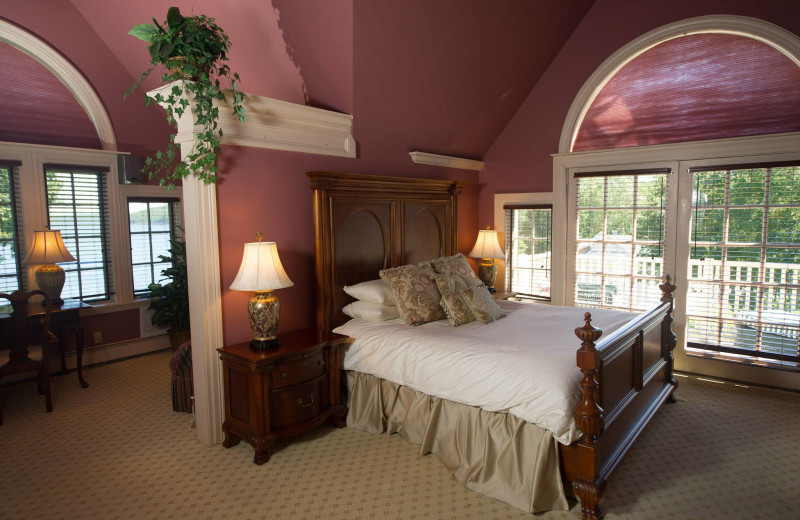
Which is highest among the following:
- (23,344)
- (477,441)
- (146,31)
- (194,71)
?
(146,31)

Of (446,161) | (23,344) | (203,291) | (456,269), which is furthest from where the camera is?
(446,161)

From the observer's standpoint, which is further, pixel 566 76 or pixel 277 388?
pixel 566 76

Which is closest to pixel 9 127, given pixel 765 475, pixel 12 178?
pixel 12 178

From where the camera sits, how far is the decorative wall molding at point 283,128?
3146mm

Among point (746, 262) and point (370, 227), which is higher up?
point (370, 227)

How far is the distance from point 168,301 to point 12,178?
1.72 meters

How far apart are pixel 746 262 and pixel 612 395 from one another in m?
2.30

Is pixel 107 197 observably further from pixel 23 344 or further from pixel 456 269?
pixel 456 269

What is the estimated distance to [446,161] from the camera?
5.05 m

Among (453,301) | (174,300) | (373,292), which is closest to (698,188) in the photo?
(453,301)

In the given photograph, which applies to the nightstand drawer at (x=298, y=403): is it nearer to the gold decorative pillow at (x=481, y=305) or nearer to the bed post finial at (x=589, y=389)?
the gold decorative pillow at (x=481, y=305)

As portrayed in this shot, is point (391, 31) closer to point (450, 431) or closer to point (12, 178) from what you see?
point (450, 431)

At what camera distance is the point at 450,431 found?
3.00 meters

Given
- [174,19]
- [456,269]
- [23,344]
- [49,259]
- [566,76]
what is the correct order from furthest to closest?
1. [566,76]
2. [49,259]
3. [456,269]
4. [23,344]
5. [174,19]
